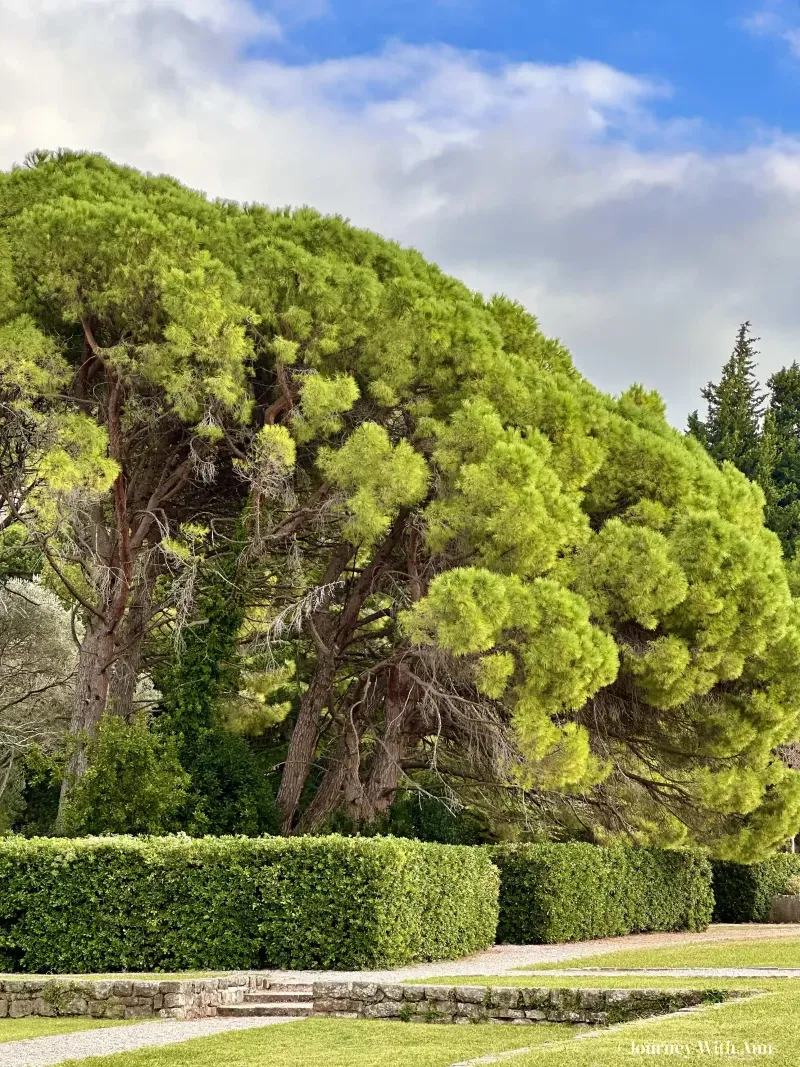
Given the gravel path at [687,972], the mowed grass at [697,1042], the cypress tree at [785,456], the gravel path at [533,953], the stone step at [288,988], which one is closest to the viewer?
the mowed grass at [697,1042]

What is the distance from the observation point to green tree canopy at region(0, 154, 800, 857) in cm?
1725

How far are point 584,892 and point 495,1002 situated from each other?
9170 millimetres

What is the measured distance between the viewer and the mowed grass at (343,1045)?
303 inches

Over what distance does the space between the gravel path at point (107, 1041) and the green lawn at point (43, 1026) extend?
198mm

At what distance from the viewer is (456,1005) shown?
9.97 meters

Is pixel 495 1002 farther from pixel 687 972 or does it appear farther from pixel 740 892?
pixel 740 892

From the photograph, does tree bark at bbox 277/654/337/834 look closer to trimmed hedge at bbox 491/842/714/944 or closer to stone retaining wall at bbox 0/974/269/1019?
trimmed hedge at bbox 491/842/714/944

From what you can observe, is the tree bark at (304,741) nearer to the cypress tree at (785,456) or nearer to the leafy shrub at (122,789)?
the leafy shrub at (122,789)

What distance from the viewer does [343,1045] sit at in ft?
28.2

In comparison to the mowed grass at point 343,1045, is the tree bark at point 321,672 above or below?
above

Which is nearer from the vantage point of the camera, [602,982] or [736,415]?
[602,982]

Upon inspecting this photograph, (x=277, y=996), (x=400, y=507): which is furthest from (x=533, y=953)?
(x=400, y=507)

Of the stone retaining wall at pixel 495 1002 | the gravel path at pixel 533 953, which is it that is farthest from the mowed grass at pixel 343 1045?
the gravel path at pixel 533 953

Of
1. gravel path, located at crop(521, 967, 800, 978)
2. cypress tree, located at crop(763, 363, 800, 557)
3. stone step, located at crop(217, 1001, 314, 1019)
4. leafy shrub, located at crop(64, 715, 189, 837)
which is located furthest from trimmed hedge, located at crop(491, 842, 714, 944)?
cypress tree, located at crop(763, 363, 800, 557)
